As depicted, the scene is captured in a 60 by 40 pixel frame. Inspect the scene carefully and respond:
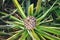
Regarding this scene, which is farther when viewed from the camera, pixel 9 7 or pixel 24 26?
pixel 9 7

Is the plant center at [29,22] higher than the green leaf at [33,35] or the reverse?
higher

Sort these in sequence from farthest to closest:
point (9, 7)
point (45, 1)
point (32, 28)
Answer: point (9, 7) → point (45, 1) → point (32, 28)

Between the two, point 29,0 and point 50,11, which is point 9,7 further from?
point 50,11

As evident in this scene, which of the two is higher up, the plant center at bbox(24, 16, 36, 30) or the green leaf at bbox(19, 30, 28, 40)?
the plant center at bbox(24, 16, 36, 30)

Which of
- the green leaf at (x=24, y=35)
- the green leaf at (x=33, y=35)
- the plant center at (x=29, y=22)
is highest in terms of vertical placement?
the plant center at (x=29, y=22)

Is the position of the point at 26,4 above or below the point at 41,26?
above

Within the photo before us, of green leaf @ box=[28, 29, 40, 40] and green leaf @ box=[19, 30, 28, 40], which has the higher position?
green leaf @ box=[19, 30, 28, 40]

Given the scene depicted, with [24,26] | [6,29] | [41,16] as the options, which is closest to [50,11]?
[41,16]

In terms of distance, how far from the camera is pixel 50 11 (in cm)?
87

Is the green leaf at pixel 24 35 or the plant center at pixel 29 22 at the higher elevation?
the plant center at pixel 29 22

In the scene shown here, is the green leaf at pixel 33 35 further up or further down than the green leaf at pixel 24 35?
further down

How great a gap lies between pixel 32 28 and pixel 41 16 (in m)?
0.08

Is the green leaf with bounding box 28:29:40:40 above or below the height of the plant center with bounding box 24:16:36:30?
below

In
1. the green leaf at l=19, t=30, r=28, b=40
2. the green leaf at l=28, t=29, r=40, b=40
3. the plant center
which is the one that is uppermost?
the plant center
